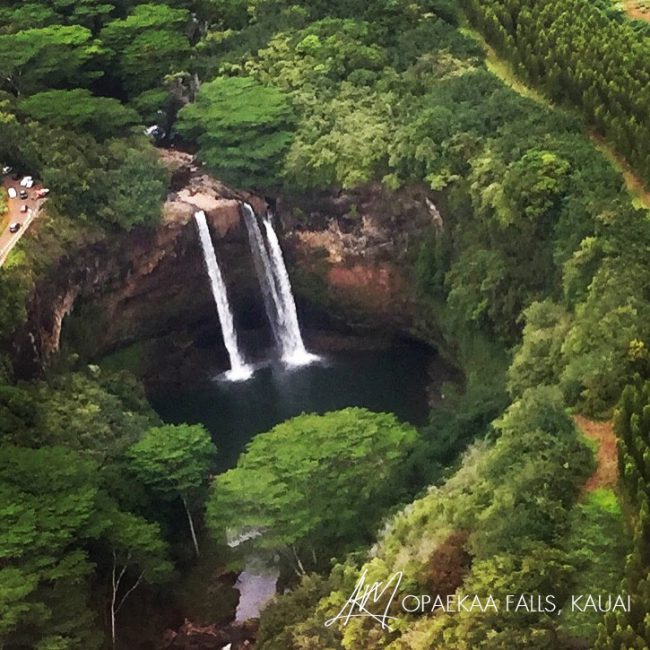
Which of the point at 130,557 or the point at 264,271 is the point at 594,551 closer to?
the point at 130,557

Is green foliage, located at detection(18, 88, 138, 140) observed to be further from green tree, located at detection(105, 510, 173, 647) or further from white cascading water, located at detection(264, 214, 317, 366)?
green tree, located at detection(105, 510, 173, 647)

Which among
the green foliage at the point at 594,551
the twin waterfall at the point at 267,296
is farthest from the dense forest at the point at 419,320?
the twin waterfall at the point at 267,296

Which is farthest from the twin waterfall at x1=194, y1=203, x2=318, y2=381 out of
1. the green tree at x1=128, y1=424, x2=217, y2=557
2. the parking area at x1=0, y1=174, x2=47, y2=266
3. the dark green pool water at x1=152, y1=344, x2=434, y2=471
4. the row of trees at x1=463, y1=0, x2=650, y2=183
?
the row of trees at x1=463, y1=0, x2=650, y2=183

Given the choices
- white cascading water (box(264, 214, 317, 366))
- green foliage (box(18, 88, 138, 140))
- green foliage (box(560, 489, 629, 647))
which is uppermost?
green foliage (box(18, 88, 138, 140))

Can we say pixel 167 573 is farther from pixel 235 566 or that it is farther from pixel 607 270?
pixel 607 270

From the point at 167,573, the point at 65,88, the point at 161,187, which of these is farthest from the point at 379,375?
the point at 65,88
